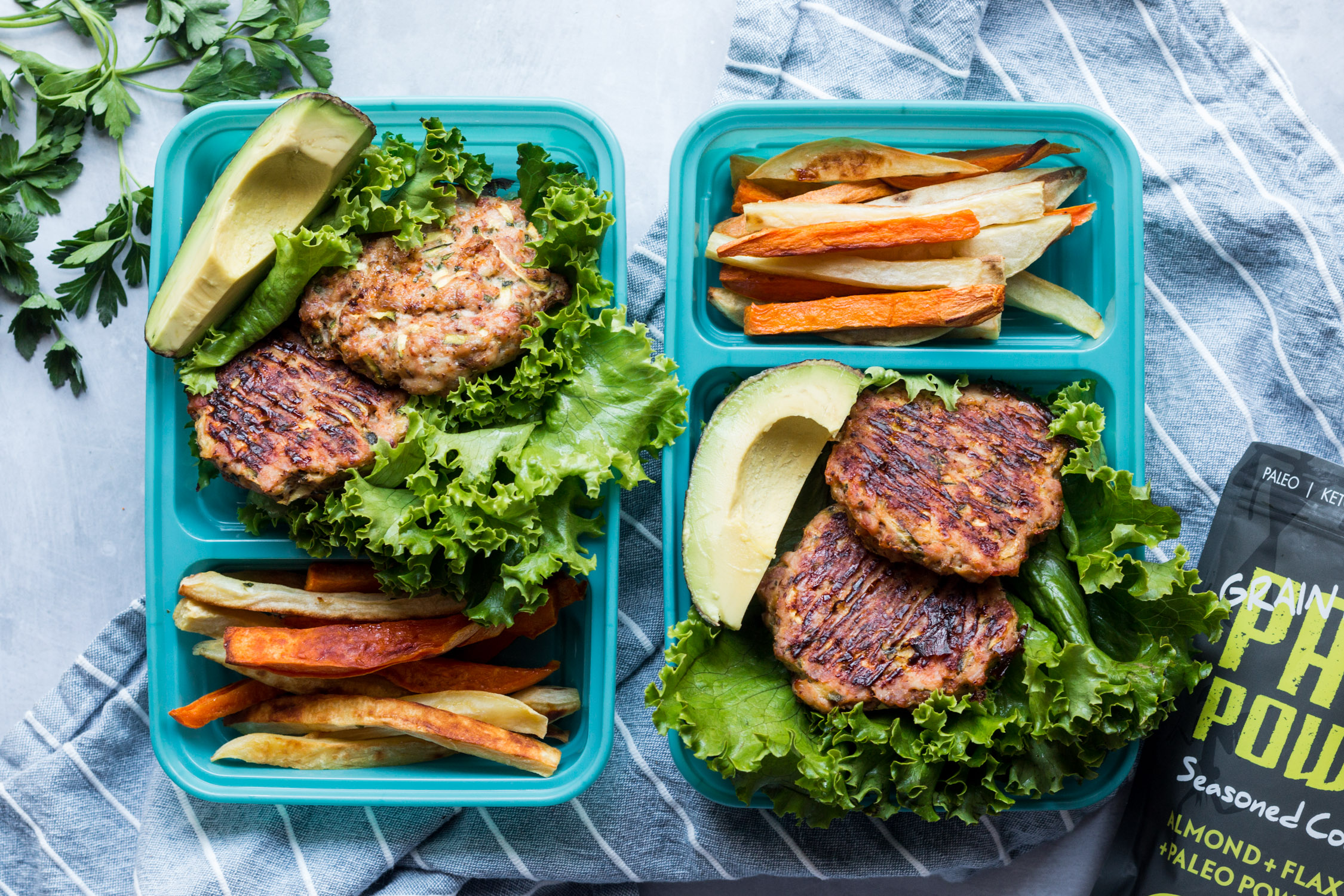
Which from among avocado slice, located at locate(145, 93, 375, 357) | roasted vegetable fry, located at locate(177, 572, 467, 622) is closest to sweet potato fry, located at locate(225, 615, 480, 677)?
roasted vegetable fry, located at locate(177, 572, 467, 622)

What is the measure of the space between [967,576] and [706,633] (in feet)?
1.82

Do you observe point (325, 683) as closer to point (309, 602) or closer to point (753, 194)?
point (309, 602)

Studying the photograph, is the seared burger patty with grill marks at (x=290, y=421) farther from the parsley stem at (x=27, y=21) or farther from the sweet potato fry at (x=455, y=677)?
the parsley stem at (x=27, y=21)

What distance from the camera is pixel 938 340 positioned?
210 centimetres

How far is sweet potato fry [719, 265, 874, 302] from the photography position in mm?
2072

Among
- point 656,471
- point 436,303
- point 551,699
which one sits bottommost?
point 551,699

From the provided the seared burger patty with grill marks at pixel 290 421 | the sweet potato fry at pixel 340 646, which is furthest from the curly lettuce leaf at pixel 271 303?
the sweet potato fry at pixel 340 646

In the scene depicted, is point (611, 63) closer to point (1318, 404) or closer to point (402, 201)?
point (402, 201)

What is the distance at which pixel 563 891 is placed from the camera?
2.41 metres

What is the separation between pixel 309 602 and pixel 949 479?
1.41m

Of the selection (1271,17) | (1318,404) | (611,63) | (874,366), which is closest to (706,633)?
(874,366)

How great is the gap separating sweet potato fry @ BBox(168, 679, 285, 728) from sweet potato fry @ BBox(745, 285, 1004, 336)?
55.7 inches

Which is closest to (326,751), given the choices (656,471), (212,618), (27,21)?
(212,618)

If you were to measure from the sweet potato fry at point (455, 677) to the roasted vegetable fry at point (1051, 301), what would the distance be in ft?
4.57
